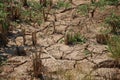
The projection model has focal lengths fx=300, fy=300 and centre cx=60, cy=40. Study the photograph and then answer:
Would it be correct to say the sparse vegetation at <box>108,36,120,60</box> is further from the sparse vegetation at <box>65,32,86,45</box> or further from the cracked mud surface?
the sparse vegetation at <box>65,32,86,45</box>

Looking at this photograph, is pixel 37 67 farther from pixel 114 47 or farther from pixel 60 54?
pixel 114 47

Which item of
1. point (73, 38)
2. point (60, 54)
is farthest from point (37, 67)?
point (73, 38)

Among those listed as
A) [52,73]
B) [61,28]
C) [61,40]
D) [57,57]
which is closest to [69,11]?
[61,28]

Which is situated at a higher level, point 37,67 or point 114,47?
point 114,47

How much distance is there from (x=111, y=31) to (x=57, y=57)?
3.57 feet

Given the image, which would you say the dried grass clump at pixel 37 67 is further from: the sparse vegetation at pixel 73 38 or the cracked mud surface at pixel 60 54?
the sparse vegetation at pixel 73 38

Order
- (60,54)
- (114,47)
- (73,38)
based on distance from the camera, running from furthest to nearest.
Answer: (73,38) < (60,54) < (114,47)

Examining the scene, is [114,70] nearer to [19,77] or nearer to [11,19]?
[19,77]

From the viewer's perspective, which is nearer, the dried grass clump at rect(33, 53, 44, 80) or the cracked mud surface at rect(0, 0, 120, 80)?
the dried grass clump at rect(33, 53, 44, 80)

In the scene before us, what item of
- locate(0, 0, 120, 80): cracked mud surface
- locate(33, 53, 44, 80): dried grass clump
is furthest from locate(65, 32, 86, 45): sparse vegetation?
locate(33, 53, 44, 80): dried grass clump

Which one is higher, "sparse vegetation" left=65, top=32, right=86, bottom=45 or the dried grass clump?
"sparse vegetation" left=65, top=32, right=86, bottom=45

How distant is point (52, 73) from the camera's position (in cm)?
375

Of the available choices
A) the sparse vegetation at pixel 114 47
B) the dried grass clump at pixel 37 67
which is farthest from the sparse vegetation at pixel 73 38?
the dried grass clump at pixel 37 67

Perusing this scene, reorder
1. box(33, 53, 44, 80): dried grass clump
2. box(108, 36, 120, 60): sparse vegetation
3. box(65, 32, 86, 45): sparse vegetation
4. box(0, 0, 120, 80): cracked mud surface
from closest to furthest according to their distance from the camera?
box(33, 53, 44, 80): dried grass clump, box(0, 0, 120, 80): cracked mud surface, box(108, 36, 120, 60): sparse vegetation, box(65, 32, 86, 45): sparse vegetation
